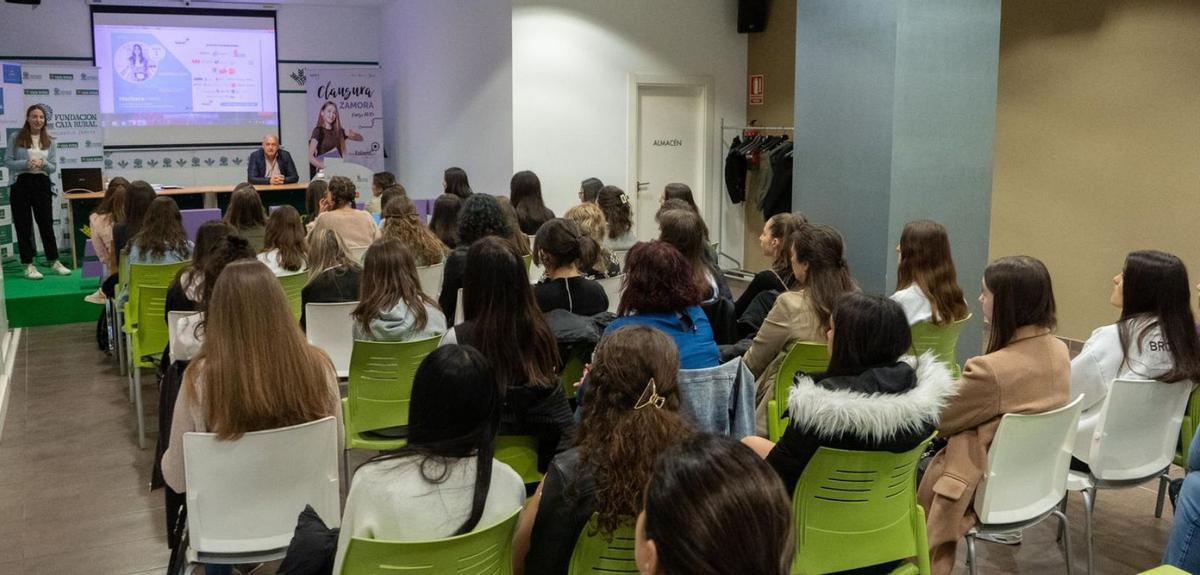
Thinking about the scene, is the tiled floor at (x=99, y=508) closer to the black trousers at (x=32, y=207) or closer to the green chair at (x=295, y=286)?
the green chair at (x=295, y=286)

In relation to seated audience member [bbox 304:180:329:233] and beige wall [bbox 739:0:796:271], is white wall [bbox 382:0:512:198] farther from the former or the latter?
beige wall [bbox 739:0:796:271]

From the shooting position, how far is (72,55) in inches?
443

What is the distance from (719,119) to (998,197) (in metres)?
3.14

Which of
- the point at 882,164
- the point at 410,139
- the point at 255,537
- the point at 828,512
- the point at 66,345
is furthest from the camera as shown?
the point at 410,139

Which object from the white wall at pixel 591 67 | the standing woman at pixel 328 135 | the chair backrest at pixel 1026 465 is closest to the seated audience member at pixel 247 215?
the white wall at pixel 591 67

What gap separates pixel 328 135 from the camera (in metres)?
12.5

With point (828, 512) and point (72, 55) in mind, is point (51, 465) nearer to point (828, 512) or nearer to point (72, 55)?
point (828, 512)

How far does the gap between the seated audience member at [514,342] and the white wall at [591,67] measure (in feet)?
19.8

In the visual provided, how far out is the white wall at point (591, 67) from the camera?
9133 mm

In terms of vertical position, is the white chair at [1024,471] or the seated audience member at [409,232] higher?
the seated audience member at [409,232]

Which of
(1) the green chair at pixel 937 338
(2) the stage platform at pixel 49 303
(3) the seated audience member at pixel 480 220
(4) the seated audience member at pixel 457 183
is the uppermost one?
(4) the seated audience member at pixel 457 183

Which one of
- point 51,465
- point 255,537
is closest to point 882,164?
point 255,537

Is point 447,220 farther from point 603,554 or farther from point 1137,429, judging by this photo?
point 603,554

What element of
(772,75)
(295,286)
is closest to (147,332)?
(295,286)
